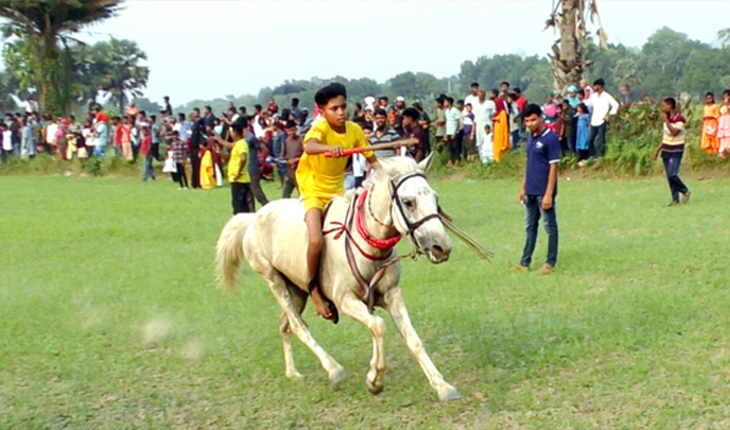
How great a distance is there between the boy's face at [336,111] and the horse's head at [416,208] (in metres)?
0.65

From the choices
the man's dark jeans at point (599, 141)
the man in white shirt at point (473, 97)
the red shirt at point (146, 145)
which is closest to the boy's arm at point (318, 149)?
the man's dark jeans at point (599, 141)

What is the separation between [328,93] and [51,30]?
105 ft

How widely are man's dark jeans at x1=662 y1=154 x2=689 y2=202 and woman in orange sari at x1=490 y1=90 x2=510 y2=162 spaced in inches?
277

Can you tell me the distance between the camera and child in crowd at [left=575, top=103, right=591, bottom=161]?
21188 millimetres

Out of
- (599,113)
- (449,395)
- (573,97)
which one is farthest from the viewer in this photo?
(573,97)

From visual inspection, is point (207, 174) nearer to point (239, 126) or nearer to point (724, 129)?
point (239, 126)

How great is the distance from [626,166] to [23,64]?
33.8m

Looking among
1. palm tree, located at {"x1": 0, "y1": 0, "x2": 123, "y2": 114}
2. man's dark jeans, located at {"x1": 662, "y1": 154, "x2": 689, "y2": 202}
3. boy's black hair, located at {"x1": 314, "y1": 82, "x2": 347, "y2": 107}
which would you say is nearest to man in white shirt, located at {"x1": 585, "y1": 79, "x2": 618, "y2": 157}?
man's dark jeans, located at {"x1": 662, "y1": 154, "x2": 689, "y2": 202}

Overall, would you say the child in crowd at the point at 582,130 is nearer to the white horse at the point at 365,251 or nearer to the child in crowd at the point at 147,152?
the child in crowd at the point at 147,152

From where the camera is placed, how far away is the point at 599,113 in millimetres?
21016

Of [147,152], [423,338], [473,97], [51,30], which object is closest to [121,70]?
[51,30]

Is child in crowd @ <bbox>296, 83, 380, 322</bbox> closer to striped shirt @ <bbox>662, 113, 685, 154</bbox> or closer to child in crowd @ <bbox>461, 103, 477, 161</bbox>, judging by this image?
striped shirt @ <bbox>662, 113, 685, 154</bbox>

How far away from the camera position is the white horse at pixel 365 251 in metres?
5.96

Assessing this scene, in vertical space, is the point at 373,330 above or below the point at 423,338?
above
